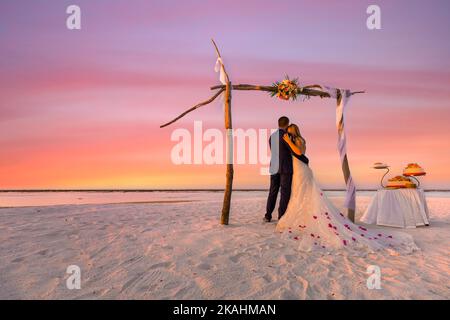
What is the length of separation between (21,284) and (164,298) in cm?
182

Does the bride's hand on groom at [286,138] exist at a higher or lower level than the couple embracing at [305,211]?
higher

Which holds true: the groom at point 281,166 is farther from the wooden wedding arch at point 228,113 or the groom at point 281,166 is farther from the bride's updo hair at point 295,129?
the wooden wedding arch at point 228,113

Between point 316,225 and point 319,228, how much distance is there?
0.30ft

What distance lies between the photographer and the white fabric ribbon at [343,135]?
7441 millimetres

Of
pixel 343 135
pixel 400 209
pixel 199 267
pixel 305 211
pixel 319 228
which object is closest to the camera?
pixel 199 267

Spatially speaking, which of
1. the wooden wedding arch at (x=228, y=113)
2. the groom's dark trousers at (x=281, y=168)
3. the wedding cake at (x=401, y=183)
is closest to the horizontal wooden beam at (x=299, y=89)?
the wooden wedding arch at (x=228, y=113)

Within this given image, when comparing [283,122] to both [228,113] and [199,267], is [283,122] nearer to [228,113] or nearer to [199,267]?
[228,113]

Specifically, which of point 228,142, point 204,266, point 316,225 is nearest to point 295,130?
point 228,142

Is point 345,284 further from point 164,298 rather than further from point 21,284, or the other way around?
point 21,284

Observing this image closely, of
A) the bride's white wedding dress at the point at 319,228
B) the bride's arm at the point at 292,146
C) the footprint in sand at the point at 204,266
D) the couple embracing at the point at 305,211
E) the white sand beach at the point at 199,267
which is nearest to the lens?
the white sand beach at the point at 199,267

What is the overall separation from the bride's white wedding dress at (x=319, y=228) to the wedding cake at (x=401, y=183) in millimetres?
2911

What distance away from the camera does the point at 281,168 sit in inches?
264

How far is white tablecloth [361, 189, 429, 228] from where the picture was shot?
8031mm
